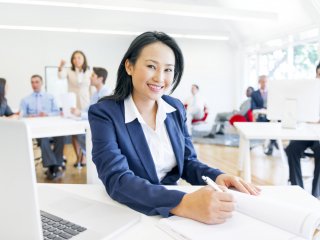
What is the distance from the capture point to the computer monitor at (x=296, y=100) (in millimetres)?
2748

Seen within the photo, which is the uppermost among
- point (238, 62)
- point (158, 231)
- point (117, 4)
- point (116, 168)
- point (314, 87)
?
point (117, 4)

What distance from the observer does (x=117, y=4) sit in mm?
4598

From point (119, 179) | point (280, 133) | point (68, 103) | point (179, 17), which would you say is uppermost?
point (179, 17)

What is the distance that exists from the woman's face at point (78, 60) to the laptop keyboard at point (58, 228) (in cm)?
348

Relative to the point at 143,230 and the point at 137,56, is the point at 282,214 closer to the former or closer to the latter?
the point at 143,230

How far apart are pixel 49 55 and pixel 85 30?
1.04m

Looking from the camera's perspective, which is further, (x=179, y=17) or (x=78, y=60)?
(x=179, y=17)

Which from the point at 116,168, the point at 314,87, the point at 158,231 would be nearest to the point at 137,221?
the point at 158,231

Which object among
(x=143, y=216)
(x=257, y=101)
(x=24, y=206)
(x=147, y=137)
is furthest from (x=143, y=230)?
(x=257, y=101)

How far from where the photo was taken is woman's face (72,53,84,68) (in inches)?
159

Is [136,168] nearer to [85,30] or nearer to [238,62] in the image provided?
[85,30]

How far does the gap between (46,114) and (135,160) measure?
336 centimetres

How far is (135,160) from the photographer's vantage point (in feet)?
3.58

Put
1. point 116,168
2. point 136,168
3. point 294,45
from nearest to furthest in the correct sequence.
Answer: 1. point 116,168
2. point 136,168
3. point 294,45
